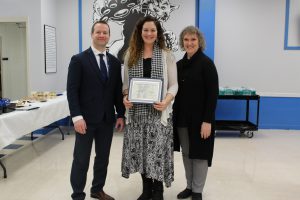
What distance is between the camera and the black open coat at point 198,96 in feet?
8.19

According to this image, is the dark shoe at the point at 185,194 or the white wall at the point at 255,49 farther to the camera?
the white wall at the point at 255,49

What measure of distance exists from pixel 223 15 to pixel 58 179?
13.1 feet

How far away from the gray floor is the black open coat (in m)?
0.60

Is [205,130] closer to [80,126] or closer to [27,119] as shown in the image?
[80,126]

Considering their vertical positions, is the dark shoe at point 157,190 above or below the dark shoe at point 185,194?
above

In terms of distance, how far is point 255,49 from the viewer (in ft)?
18.8

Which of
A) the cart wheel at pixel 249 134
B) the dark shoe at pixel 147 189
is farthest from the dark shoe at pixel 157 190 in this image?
the cart wheel at pixel 249 134

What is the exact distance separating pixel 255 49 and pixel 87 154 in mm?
4166

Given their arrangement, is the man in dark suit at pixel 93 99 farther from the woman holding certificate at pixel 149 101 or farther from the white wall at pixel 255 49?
the white wall at pixel 255 49

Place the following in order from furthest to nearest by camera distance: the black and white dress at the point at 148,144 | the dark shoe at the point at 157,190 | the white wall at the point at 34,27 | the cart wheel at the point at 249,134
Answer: the cart wheel at the point at 249,134
the white wall at the point at 34,27
the dark shoe at the point at 157,190
the black and white dress at the point at 148,144

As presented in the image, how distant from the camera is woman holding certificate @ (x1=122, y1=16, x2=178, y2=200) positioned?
94.0 inches

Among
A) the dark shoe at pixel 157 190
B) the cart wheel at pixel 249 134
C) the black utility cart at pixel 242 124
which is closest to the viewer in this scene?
the dark shoe at pixel 157 190

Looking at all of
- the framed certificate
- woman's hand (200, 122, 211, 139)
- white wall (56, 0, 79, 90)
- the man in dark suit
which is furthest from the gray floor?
white wall (56, 0, 79, 90)

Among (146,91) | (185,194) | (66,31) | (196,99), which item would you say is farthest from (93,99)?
(66,31)
